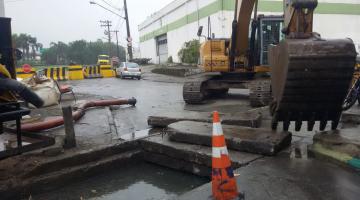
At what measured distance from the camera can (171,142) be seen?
19.4 ft

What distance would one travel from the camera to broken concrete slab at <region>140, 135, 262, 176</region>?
4.93 meters

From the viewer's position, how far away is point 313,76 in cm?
425

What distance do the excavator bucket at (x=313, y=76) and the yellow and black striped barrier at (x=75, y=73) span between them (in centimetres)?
2724

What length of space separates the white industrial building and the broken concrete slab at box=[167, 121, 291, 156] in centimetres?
2330

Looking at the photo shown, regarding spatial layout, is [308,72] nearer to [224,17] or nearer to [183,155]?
[183,155]

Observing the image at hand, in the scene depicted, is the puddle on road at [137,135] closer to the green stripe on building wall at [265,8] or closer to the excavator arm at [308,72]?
the excavator arm at [308,72]

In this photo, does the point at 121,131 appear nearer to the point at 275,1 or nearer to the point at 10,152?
the point at 10,152

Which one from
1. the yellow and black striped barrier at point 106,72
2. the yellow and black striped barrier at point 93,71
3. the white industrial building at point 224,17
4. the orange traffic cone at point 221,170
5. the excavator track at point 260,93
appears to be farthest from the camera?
the yellow and black striped barrier at point 106,72

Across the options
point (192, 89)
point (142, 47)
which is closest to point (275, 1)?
point (192, 89)

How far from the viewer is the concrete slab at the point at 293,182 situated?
3.62 metres

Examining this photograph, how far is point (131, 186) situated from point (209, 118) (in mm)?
2431

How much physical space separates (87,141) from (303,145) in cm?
365

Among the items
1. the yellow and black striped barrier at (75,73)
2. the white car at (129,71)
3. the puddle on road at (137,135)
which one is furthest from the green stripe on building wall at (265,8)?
the puddle on road at (137,135)

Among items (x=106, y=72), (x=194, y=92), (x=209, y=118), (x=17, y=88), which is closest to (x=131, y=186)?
(x=17, y=88)
